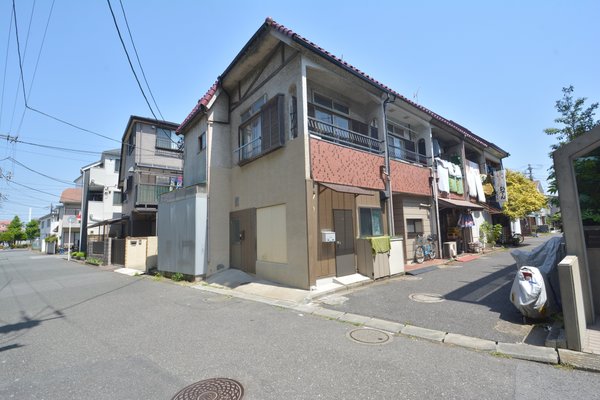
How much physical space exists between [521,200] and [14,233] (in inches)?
3392

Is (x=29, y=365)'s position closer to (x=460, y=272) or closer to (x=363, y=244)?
Result: (x=363, y=244)

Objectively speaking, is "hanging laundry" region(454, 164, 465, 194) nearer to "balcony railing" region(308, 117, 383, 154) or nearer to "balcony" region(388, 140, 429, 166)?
"balcony" region(388, 140, 429, 166)

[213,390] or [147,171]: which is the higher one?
[147,171]

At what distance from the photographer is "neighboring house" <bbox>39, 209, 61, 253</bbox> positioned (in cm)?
4021

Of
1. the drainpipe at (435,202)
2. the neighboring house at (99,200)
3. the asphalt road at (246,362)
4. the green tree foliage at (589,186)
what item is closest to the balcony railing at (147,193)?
the neighboring house at (99,200)

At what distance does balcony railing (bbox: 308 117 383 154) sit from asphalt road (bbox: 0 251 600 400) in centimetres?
599

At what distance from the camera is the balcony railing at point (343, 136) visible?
31.7 feet

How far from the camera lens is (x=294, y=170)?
28.8 feet

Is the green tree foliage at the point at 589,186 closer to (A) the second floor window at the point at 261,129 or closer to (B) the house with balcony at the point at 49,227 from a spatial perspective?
(A) the second floor window at the point at 261,129

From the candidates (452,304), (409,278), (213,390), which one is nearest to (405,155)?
(409,278)

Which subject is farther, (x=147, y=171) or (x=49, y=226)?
(x=49, y=226)

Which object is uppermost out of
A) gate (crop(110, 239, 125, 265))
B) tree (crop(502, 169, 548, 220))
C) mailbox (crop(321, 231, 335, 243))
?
tree (crop(502, 169, 548, 220))

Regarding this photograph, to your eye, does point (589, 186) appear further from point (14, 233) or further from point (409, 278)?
point (14, 233)

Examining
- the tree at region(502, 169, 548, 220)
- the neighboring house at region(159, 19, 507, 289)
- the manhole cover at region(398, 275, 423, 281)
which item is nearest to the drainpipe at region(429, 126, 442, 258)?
the neighboring house at region(159, 19, 507, 289)
